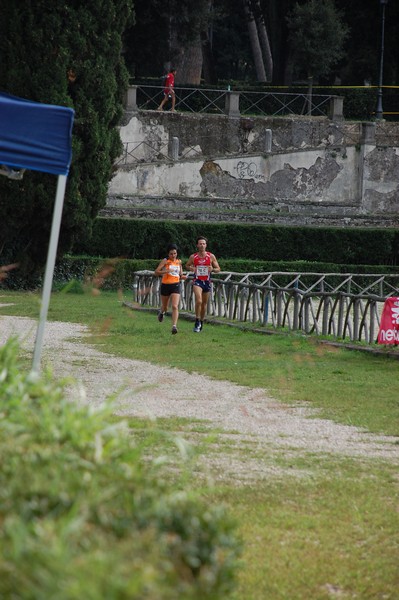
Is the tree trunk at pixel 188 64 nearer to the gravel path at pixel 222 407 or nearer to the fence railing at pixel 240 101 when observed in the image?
the fence railing at pixel 240 101

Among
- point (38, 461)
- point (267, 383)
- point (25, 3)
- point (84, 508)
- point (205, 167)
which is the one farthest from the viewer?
point (205, 167)

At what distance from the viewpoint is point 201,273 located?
21188 mm

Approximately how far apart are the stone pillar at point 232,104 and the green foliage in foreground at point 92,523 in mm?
39570

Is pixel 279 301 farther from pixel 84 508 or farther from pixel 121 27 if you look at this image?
pixel 84 508

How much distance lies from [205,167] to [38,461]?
126 feet

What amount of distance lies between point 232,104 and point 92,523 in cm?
4110

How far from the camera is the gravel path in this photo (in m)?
10.1

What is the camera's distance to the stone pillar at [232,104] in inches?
1740

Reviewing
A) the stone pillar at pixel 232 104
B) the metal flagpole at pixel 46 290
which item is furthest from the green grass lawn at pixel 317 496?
the stone pillar at pixel 232 104

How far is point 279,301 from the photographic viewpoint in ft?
73.9

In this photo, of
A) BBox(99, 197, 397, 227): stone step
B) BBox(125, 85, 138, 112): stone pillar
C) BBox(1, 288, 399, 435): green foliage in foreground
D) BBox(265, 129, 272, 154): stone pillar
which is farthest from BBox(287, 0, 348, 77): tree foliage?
BBox(1, 288, 399, 435): green foliage in foreground

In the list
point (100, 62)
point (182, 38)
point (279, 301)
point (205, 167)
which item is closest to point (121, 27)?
point (100, 62)

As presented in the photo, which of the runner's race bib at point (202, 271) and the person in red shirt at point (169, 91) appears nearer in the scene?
the runner's race bib at point (202, 271)

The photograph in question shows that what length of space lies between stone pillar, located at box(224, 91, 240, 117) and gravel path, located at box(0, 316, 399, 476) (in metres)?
27.9
